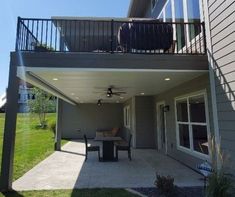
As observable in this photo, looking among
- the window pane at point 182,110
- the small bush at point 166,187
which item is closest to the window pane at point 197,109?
the window pane at point 182,110

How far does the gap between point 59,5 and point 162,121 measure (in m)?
7.10

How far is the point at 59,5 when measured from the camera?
10016 millimetres

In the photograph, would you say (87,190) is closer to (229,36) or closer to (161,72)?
(161,72)

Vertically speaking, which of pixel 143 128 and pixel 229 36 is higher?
pixel 229 36

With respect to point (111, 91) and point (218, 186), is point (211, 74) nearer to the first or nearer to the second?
point (218, 186)

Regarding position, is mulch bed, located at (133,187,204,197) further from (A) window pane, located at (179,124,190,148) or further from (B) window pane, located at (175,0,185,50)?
(B) window pane, located at (175,0,185,50)

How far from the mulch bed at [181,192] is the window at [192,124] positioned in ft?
4.70

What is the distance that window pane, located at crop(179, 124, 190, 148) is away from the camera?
706 centimetres

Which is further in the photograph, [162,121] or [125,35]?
[162,121]

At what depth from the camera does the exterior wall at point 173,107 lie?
5.82 meters

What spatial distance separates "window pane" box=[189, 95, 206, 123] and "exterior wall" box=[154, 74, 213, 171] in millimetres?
273

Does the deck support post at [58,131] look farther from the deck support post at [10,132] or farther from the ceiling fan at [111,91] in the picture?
the deck support post at [10,132]

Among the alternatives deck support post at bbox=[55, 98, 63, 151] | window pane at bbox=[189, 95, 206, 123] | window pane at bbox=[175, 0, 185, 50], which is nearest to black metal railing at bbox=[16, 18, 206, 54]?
window pane at bbox=[175, 0, 185, 50]

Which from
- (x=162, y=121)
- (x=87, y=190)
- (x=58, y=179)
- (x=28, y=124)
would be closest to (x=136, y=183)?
(x=87, y=190)
